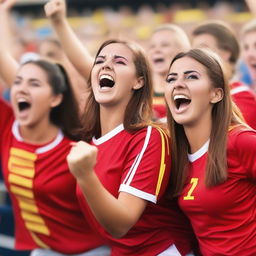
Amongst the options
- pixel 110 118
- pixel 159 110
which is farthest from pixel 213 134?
pixel 159 110

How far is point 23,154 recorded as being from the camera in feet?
12.2

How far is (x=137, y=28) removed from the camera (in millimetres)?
8984

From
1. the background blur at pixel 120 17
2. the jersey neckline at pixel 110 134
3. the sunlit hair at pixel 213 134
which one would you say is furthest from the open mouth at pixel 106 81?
the background blur at pixel 120 17

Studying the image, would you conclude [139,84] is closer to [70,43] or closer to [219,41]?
[70,43]

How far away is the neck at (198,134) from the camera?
2.88m

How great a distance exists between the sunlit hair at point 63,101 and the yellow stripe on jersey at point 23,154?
23cm

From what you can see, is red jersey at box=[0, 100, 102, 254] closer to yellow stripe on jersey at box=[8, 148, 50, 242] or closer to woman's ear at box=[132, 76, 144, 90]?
yellow stripe on jersey at box=[8, 148, 50, 242]

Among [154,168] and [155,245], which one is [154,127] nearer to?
[154,168]

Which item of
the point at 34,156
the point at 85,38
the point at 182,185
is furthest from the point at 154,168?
the point at 85,38

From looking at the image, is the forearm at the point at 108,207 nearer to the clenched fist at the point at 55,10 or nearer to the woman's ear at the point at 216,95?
the woman's ear at the point at 216,95

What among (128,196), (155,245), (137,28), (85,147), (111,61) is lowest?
(155,245)

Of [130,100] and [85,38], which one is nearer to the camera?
[130,100]

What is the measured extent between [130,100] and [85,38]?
264 inches

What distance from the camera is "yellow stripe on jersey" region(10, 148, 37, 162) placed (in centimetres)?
370
